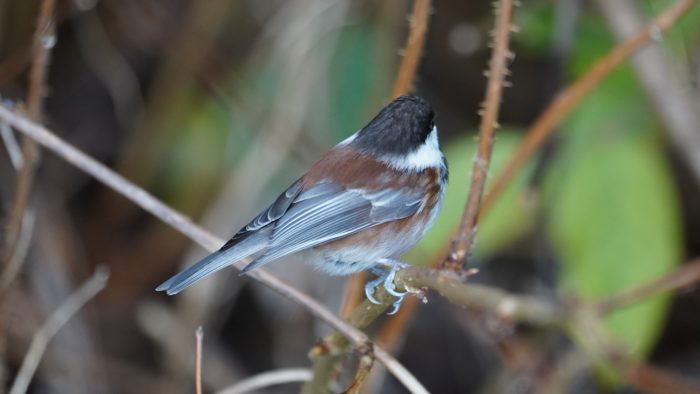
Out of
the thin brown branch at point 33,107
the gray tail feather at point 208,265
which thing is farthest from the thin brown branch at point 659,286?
the thin brown branch at point 33,107

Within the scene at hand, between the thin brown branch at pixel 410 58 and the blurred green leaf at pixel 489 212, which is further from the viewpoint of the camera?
the blurred green leaf at pixel 489 212

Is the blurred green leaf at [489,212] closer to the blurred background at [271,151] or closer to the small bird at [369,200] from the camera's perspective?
the blurred background at [271,151]

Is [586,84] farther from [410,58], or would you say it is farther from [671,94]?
[671,94]

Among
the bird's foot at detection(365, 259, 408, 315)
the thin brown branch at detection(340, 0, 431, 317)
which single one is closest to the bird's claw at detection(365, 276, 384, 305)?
the bird's foot at detection(365, 259, 408, 315)

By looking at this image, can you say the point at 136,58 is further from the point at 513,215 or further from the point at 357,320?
the point at 357,320

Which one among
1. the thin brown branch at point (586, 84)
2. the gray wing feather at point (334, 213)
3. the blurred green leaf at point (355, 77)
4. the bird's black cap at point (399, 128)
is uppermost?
the blurred green leaf at point (355, 77)

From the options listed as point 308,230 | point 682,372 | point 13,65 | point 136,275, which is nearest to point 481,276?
point 682,372

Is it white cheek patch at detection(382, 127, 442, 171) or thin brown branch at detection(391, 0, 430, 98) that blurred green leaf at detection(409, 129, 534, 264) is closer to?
white cheek patch at detection(382, 127, 442, 171)
